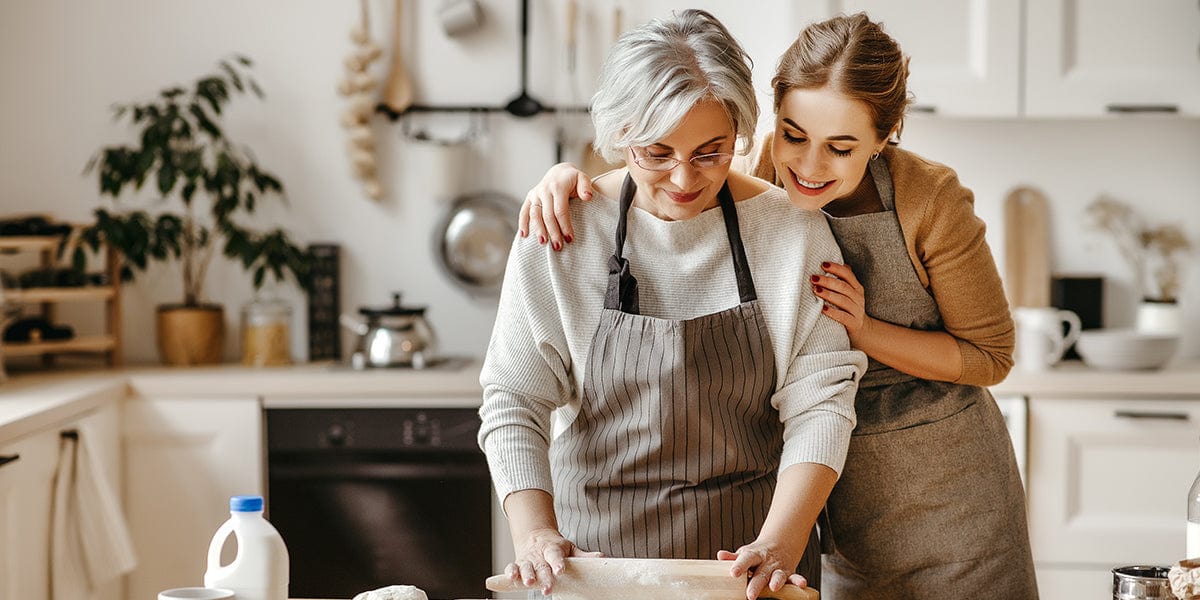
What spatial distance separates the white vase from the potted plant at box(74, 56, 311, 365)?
221 cm

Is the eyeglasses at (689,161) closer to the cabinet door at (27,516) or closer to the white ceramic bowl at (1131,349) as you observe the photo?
the cabinet door at (27,516)

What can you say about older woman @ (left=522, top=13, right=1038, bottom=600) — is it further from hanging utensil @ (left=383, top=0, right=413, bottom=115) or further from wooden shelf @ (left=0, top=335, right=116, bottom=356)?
wooden shelf @ (left=0, top=335, right=116, bottom=356)

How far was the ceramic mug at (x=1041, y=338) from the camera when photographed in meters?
2.82

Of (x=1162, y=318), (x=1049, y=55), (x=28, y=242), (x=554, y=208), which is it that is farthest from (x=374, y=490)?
(x=1162, y=318)

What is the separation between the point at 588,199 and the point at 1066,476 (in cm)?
175

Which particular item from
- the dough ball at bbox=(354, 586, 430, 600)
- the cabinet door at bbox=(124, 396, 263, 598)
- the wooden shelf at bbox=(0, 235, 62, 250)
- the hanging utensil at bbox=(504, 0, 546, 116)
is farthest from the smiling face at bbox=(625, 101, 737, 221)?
the wooden shelf at bbox=(0, 235, 62, 250)

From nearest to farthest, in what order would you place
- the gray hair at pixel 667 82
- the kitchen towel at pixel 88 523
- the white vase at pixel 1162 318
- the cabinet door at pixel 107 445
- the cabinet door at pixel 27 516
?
the gray hair at pixel 667 82 < the cabinet door at pixel 27 516 < the kitchen towel at pixel 88 523 < the cabinet door at pixel 107 445 < the white vase at pixel 1162 318

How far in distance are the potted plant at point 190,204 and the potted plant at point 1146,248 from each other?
2158 mm

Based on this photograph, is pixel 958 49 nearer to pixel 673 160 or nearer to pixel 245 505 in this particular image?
pixel 673 160

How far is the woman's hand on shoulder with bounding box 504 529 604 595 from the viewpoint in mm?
1208

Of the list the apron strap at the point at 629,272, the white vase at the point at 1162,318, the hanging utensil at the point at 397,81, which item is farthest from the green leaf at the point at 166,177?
the white vase at the point at 1162,318

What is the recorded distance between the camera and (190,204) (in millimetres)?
3094

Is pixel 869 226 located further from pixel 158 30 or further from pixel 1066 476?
pixel 158 30

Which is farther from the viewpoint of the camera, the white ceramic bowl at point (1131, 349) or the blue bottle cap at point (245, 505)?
the white ceramic bowl at point (1131, 349)
